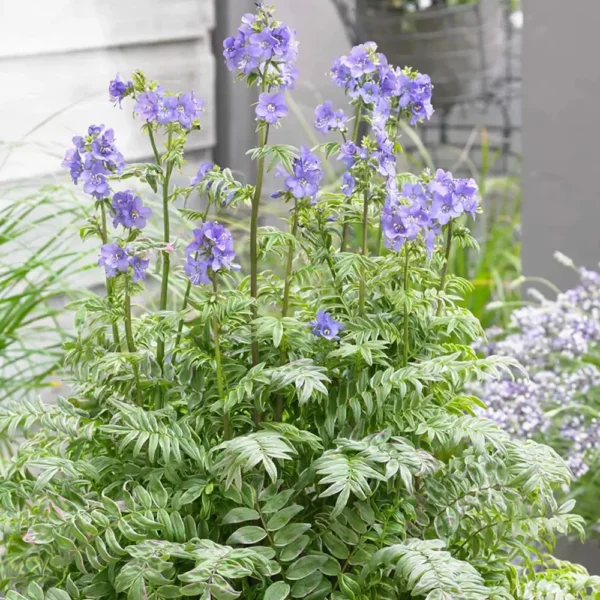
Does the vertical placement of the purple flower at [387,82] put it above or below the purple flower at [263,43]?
below

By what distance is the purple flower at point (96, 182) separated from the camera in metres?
1.19

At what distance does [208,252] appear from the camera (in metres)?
1.12

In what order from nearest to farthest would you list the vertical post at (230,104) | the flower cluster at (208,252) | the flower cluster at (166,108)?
the flower cluster at (208,252) < the flower cluster at (166,108) < the vertical post at (230,104)

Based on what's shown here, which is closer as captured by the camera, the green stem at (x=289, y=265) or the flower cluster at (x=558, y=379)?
the green stem at (x=289, y=265)

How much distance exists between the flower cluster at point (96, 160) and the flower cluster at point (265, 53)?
0.58ft

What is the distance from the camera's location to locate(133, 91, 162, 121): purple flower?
3.93ft

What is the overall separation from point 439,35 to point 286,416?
1.89 meters

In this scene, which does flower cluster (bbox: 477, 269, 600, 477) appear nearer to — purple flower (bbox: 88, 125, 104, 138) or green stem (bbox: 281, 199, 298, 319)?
green stem (bbox: 281, 199, 298, 319)

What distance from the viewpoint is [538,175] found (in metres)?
2.28

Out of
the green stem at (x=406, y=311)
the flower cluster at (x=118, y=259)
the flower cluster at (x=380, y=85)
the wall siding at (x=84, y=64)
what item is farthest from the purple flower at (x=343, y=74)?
the wall siding at (x=84, y=64)

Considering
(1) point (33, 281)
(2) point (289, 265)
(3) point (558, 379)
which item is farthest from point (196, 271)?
(1) point (33, 281)

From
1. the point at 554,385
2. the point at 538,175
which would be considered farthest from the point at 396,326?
the point at 538,175

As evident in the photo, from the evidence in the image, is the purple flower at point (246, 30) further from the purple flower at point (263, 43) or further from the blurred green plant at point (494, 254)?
the blurred green plant at point (494, 254)

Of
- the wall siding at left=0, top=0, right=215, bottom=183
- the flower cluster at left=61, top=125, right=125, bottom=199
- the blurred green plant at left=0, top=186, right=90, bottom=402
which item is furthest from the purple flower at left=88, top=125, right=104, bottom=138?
the wall siding at left=0, top=0, right=215, bottom=183
